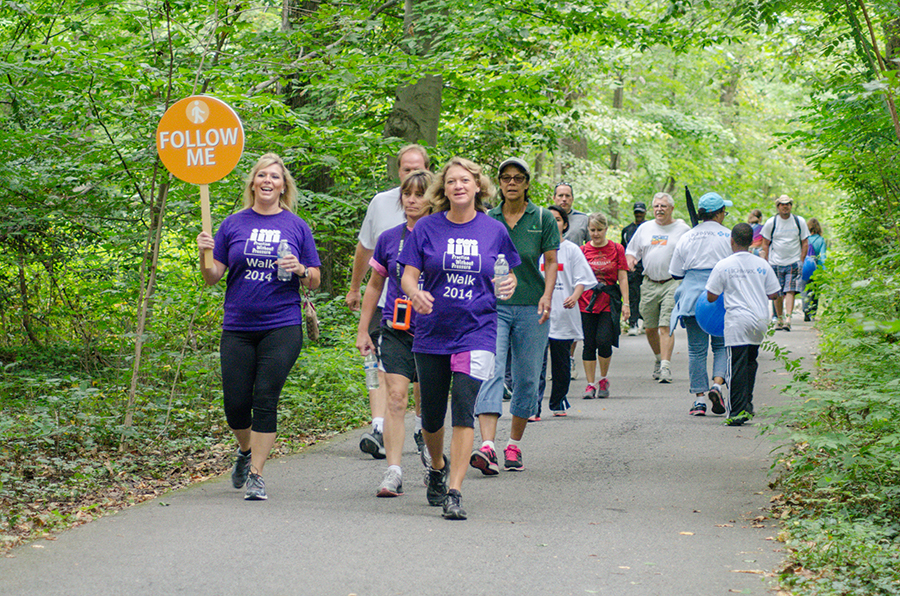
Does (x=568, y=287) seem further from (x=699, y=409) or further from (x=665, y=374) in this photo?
(x=665, y=374)

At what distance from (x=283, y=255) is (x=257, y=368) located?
747 millimetres

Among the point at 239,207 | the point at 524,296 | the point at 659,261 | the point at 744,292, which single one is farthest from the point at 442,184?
the point at 659,261

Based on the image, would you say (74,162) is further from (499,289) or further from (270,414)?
(499,289)

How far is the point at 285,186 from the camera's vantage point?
6.71m

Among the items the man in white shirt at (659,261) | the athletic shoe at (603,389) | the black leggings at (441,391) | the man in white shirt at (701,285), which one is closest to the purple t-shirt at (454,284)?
the black leggings at (441,391)

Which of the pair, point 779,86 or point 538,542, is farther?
point 779,86

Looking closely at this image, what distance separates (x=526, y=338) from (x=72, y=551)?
365 centimetres

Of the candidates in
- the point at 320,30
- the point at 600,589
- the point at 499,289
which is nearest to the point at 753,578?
the point at 600,589

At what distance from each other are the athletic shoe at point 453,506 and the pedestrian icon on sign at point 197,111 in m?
3.25

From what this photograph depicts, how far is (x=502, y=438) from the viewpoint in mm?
9156

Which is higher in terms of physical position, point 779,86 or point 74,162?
point 779,86

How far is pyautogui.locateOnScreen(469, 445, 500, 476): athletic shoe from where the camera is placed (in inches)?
285

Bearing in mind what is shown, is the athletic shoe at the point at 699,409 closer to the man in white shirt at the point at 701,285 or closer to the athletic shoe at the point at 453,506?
the man in white shirt at the point at 701,285

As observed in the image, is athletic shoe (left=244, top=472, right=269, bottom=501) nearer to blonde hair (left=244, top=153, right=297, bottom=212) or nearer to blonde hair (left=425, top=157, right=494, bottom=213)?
blonde hair (left=244, top=153, right=297, bottom=212)
